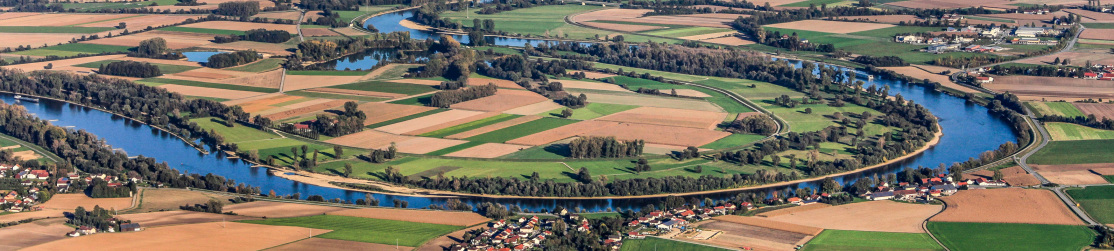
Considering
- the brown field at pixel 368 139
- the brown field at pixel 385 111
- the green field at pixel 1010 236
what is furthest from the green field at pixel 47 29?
the green field at pixel 1010 236

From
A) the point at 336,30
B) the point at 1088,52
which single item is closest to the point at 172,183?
the point at 336,30

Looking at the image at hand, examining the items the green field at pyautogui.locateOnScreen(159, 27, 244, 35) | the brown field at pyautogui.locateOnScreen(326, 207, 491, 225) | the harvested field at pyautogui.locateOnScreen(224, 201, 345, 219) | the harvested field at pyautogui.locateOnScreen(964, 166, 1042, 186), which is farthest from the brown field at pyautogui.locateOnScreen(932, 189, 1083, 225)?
the green field at pyautogui.locateOnScreen(159, 27, 244, 35)

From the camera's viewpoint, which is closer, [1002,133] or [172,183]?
[172,183]

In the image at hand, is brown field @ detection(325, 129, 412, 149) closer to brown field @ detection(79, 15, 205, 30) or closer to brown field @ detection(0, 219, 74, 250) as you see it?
brown field @ detection(0, 219, 74, 250)

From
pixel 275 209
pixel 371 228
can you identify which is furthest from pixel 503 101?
pixel 371 228

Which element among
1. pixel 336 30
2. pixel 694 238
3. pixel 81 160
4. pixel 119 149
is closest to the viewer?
pixel 694 238

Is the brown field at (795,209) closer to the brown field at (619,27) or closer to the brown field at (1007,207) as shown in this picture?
the brown field at (1007,207)

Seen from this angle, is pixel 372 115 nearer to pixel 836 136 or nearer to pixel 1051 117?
pixel 836 136
